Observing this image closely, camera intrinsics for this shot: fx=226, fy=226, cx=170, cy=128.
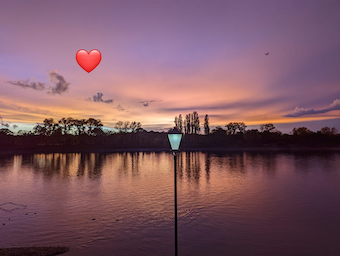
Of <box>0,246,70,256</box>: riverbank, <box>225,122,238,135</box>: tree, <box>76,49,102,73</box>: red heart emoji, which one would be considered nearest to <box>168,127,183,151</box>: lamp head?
<box>0,246,70,256</box>: riverbank

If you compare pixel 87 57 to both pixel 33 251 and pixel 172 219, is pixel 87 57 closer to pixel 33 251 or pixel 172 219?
pixel 33 251

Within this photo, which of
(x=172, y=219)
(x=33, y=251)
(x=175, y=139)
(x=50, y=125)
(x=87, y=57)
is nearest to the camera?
(x=175, y=139)

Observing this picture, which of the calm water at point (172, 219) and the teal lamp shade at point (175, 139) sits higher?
the teal lamp shade at point (175, 139)

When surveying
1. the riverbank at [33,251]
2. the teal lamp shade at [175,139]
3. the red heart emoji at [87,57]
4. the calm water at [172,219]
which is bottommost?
the calm water at [172,219]

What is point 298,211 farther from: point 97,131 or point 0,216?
point 97,131

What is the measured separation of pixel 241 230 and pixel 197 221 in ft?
9.59

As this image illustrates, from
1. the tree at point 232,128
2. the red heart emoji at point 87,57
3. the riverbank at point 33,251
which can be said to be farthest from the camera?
the tree at point 232,128

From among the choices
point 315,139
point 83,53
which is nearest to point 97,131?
point 315,139

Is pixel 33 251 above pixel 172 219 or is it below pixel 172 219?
above

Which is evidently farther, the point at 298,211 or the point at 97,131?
the point at 97,131

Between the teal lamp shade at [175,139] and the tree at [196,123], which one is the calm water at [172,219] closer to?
the teal lamp shade at [175,139]

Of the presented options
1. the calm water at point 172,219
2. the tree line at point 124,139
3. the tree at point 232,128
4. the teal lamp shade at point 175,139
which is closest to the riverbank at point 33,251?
the calm water at point 172,219

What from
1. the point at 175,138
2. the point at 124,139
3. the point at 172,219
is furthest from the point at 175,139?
the point at 124,139

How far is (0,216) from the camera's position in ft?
52.9
